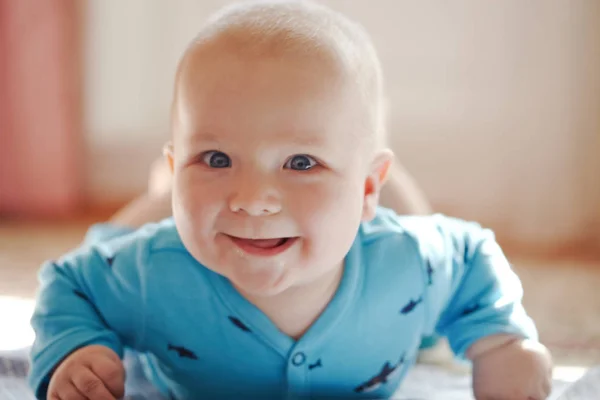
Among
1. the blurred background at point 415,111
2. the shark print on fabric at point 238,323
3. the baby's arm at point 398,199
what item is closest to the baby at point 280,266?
the shark print on fabric at point 238,323

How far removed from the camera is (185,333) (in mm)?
864

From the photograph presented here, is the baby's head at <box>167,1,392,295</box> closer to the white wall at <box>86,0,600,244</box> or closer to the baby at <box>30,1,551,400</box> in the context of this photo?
the baby at <box>30,1,551,400</box>

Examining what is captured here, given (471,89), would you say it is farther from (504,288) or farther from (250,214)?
(250,214)

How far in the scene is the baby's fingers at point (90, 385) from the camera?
0.76 meters

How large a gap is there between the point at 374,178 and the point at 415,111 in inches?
39.1

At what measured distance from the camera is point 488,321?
2.84 feet

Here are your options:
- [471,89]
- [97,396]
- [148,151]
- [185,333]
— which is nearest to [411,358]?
[185,333]

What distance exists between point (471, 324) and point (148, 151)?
3.96 feet

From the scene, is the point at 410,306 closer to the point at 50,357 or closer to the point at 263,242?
the point at 263,242

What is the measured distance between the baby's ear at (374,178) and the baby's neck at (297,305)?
8 centimetres

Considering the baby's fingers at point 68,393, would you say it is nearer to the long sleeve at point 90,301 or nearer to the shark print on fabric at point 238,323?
the long sleeve at point 90,301

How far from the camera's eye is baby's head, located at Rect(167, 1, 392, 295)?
2.34 feet

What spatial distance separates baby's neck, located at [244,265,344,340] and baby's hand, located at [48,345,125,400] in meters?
0.16

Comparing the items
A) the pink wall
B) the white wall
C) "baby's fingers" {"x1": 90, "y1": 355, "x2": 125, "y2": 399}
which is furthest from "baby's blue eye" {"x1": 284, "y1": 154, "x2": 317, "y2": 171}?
the pink wall
